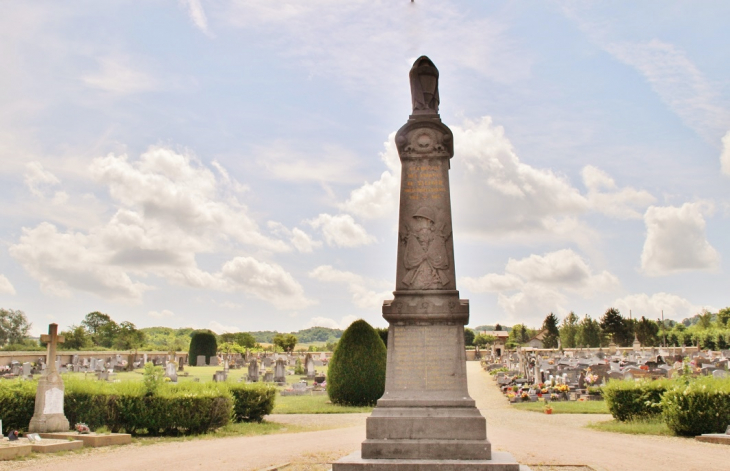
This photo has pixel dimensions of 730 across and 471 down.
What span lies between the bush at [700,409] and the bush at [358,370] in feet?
31.2

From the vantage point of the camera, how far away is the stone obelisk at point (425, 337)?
26.6 ft

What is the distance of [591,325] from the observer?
226ft

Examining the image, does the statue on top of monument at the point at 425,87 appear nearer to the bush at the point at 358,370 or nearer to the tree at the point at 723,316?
the bush at the point at 358,370

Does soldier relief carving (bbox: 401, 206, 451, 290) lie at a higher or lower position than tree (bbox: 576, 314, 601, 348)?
higher

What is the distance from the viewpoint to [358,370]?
20406 mm

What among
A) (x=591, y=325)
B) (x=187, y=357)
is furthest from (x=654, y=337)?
(x=187, y=357)

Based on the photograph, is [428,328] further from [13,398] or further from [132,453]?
[13,398]

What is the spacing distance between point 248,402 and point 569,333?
6549cm

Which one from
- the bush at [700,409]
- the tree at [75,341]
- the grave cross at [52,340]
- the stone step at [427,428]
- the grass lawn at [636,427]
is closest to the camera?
the stone step at [427,428]

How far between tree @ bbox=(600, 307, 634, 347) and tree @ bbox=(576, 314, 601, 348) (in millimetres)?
1406

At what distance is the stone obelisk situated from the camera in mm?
8102

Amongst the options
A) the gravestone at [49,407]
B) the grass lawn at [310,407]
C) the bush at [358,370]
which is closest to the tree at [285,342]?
the grass lawn at [310,407]

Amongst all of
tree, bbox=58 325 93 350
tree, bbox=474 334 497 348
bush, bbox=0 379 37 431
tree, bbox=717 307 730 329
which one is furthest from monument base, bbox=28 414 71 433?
tree, bbox=474 334 497 348

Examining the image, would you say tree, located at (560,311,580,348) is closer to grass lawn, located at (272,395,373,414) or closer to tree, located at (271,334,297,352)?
tree, located at (271,334,297,352)
